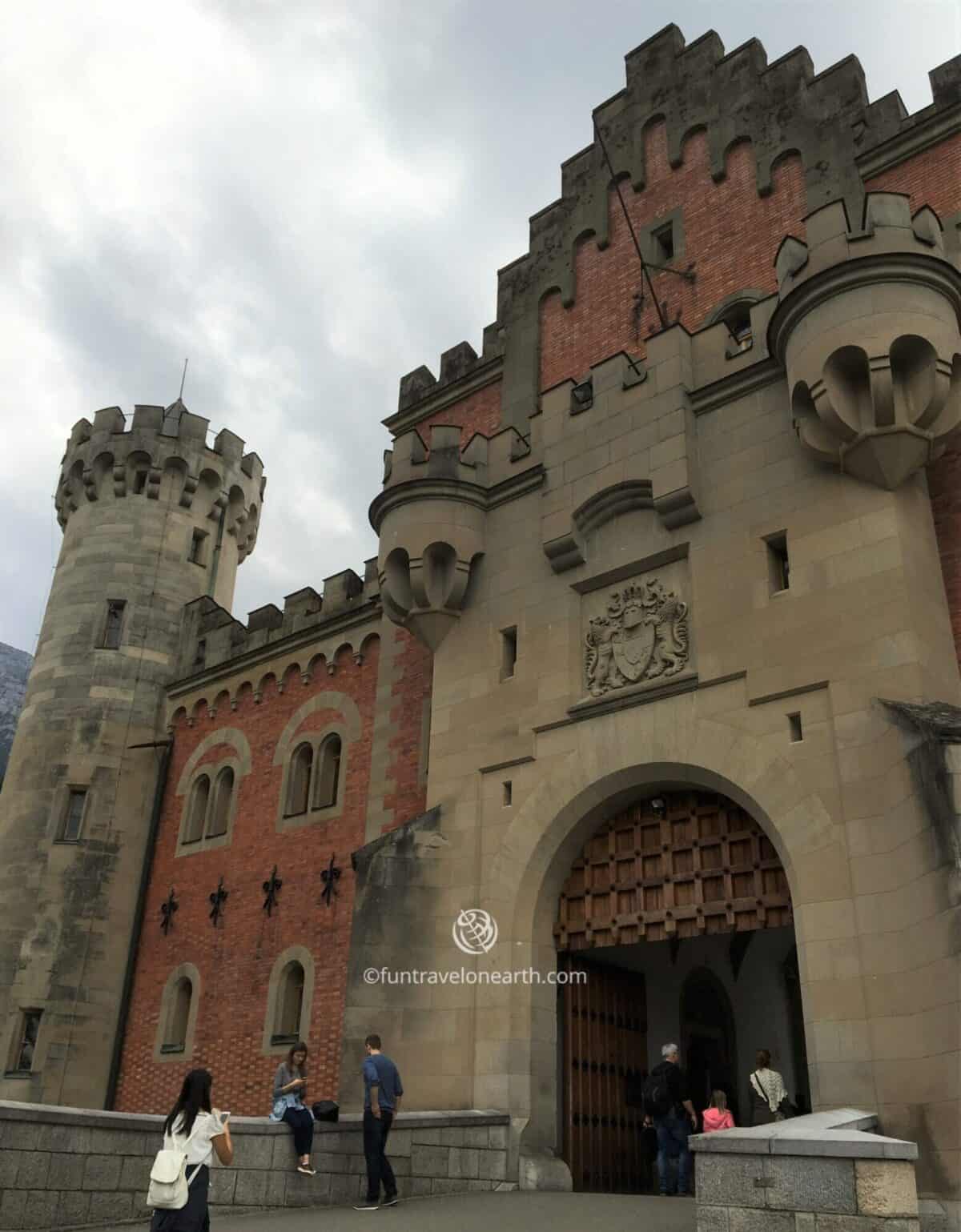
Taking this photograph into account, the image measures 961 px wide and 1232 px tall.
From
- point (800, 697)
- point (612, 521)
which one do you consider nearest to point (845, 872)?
point (800, 697)

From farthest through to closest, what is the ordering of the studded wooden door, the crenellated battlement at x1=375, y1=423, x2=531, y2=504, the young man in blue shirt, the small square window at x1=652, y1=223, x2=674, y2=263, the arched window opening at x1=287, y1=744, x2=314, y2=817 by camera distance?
the arched window opening at x1=287, y1=744, x2=314, y2=817 → the small square window at x1=652, y1=223, x2=674, y2=263 → the crenellated battlement at x1=375, y1=423, x2=531, y2=504 → the studded wooden door → the young man in blue shirt

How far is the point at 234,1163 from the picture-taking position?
10273 millimetres

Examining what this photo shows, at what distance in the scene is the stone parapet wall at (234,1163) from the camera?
28.3 ft

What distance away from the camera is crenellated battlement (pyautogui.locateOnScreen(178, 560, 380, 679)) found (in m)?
20.1

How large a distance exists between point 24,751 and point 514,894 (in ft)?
46.2

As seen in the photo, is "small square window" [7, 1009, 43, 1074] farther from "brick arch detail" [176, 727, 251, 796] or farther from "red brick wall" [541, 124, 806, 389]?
"red brick wall" [541, 124, 806, 389]

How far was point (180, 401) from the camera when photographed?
26969 millimetres

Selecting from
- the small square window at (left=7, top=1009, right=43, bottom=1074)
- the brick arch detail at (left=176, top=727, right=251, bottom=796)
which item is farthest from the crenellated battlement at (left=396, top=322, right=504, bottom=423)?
the small square window at (left=7, top=1009, right=43, bottom=1074)

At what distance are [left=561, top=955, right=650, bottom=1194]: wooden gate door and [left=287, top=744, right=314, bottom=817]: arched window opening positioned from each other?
7.51 meters

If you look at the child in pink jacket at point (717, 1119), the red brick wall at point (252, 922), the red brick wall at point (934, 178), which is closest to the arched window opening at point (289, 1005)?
the red brick wall at point (252, 922)

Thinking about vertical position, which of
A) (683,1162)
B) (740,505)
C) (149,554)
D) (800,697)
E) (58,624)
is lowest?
(683,1162)

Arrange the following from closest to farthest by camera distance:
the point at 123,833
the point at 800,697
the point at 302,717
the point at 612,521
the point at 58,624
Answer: the point at 800,697
the point at 612,521
the point at 302,717
the point at 123,833
the point at 58,624

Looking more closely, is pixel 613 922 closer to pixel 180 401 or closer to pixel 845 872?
pixel 845 872

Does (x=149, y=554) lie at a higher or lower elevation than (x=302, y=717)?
higher
